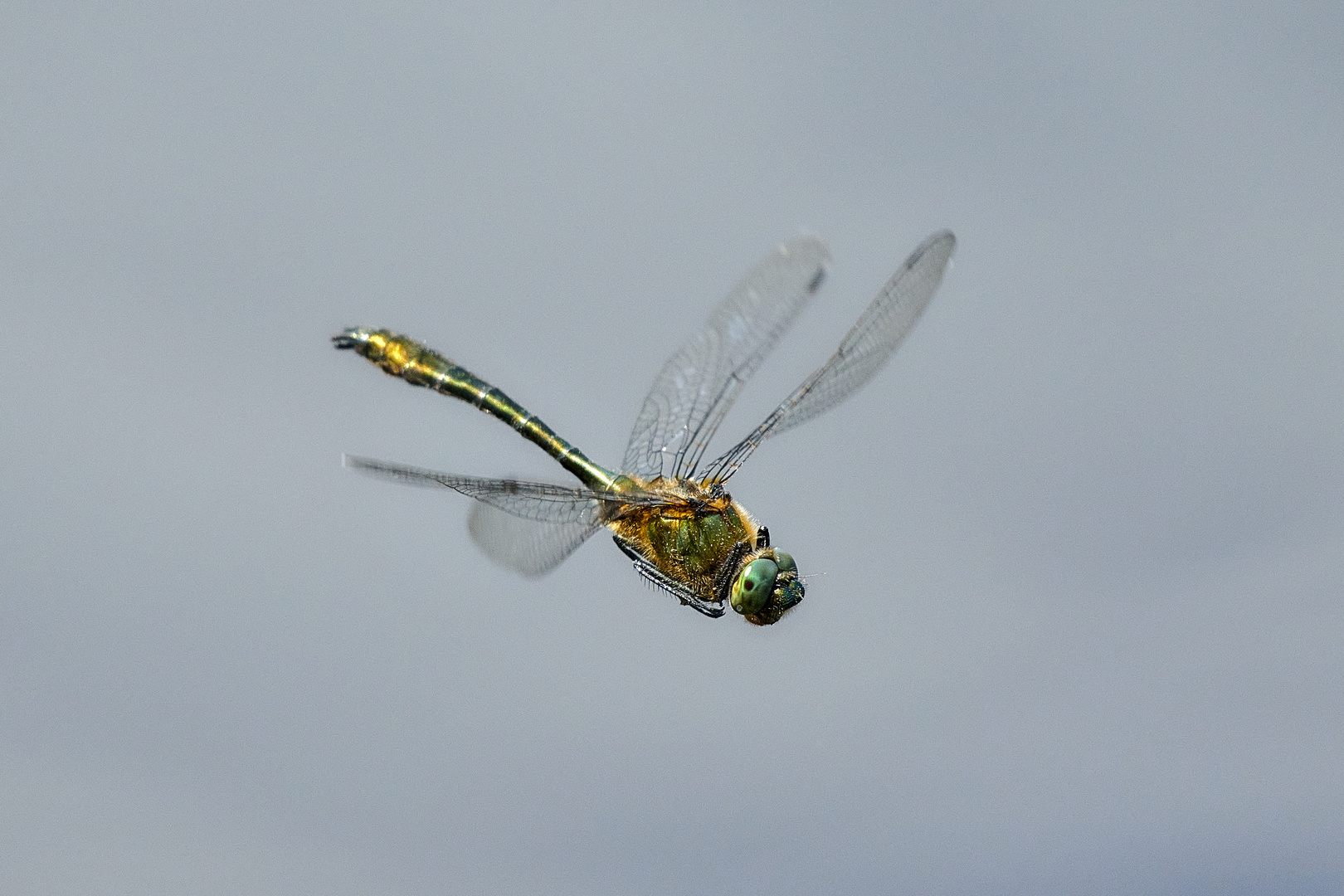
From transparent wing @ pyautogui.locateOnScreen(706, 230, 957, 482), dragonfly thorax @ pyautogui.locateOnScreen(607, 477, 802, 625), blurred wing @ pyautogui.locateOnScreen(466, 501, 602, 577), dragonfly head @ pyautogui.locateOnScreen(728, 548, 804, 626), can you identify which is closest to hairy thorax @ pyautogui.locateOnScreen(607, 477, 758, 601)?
dragonfly thorax @ pyautogui.locateOnScreen(607, 477, 802, 625)

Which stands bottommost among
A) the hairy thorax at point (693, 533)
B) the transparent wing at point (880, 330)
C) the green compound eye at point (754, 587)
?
the green compound eye at point (754, 587)

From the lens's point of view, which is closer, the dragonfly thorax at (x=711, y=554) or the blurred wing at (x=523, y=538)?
the dragonfly thorax at (x=711, y=554)

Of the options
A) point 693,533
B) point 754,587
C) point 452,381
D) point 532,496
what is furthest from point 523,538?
point 452,381

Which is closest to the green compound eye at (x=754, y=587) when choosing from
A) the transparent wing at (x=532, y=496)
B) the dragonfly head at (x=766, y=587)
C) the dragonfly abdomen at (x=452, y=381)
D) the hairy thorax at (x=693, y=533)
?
the dragonfly head at (x=766, y=587)

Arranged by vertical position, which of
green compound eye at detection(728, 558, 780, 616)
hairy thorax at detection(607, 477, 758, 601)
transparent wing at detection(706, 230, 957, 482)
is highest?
transparent wing at detection(706, 230, 957, 482)

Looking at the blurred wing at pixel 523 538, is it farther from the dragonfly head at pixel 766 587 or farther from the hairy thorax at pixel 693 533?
the dragonfly head at pixel 766 587

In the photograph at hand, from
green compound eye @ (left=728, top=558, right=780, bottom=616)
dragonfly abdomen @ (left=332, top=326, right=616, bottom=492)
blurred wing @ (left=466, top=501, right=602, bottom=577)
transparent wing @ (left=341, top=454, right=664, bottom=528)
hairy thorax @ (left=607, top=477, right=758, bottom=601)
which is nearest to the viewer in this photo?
transparent wing @ (left=341, top=454, right=664, bottom=528)

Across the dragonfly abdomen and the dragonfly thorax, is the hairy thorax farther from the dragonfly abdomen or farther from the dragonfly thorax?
the dragonfly abdomen
